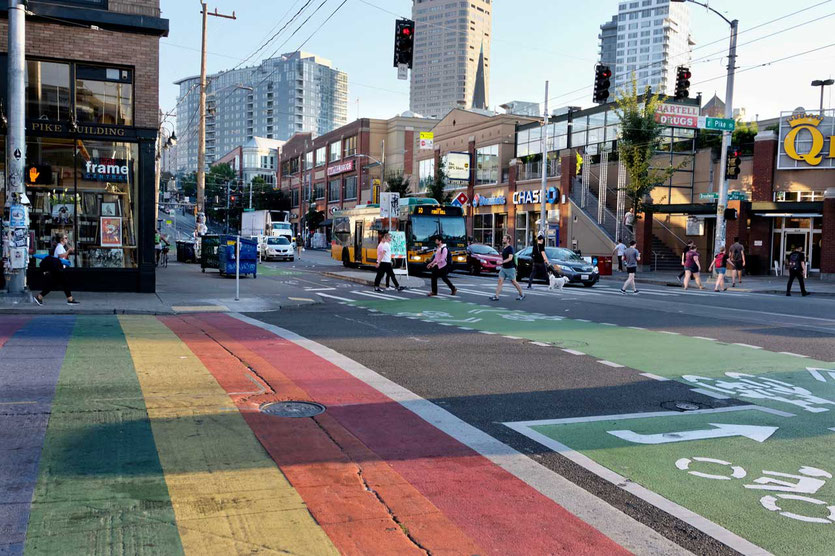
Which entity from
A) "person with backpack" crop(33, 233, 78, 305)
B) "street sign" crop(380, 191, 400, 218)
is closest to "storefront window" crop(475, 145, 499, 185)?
"street sign" crop(380, 191, 400, 218)

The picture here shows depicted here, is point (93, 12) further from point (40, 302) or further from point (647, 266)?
point (647, 266)

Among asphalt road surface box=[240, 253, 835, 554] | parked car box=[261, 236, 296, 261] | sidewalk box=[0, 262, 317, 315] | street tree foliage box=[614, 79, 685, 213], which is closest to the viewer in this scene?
asphalt road surface box=[240, 253, 835, 554]

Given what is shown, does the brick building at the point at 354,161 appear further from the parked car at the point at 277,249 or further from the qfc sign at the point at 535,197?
the parked car at the point at 277,249

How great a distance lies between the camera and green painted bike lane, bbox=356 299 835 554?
4562 mm

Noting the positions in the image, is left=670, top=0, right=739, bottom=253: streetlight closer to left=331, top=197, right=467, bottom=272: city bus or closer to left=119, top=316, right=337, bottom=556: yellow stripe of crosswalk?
left=331, top=197, right=467, bottom=272: city bus

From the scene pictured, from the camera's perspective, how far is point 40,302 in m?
15.2

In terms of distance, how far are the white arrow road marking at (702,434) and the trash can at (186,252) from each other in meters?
35.0

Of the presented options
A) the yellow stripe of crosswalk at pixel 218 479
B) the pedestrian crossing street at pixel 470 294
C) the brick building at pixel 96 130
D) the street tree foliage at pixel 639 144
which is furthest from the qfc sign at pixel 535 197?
the yellow stripe of crosswalk at pixel 218 479

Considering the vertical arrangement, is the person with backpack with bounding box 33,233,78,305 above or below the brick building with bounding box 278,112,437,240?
below

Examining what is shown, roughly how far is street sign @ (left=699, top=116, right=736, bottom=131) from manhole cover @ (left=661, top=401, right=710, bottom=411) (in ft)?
71.7

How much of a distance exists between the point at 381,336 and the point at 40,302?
8.17m

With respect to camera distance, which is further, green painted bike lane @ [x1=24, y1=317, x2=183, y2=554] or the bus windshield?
the bus windshield

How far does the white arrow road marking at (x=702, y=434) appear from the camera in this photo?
6227 millimetres

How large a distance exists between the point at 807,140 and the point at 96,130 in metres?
31.6
